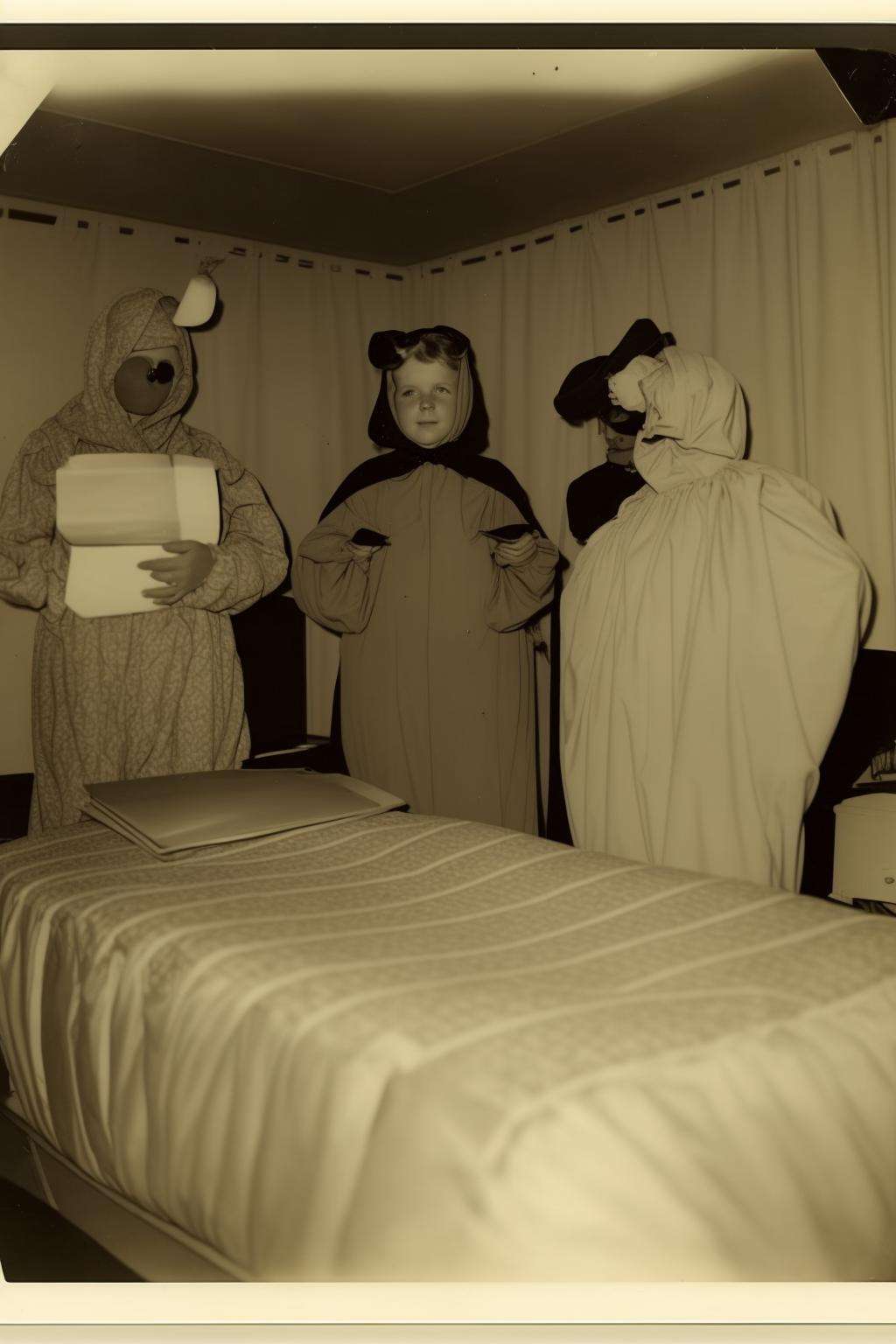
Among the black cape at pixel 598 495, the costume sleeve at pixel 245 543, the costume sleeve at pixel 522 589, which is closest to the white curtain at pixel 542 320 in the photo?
the costume sleeve at pixel 245 543

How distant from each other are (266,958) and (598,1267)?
18.2 inches

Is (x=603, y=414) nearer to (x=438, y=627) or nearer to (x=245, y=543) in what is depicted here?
(x=438, y=627)

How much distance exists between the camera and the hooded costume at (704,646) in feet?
6.11

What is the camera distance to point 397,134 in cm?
213

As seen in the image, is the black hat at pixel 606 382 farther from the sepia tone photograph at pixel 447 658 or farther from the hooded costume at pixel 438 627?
the hooded costume at pixel 438 627

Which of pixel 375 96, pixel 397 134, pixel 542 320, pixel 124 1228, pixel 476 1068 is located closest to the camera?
A: pixel 476 1068

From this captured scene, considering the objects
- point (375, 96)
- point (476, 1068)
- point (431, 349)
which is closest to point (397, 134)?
point (375, 96)

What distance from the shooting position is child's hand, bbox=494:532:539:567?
2367 mm

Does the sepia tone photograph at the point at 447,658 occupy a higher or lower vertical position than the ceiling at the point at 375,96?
lower

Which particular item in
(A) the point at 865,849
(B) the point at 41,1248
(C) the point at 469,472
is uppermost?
(C) the point at 469,472

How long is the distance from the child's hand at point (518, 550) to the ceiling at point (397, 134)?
74 centimetres

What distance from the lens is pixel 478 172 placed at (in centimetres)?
230

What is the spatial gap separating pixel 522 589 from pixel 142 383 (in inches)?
34.7

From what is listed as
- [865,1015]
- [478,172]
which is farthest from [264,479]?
[865,1015]
